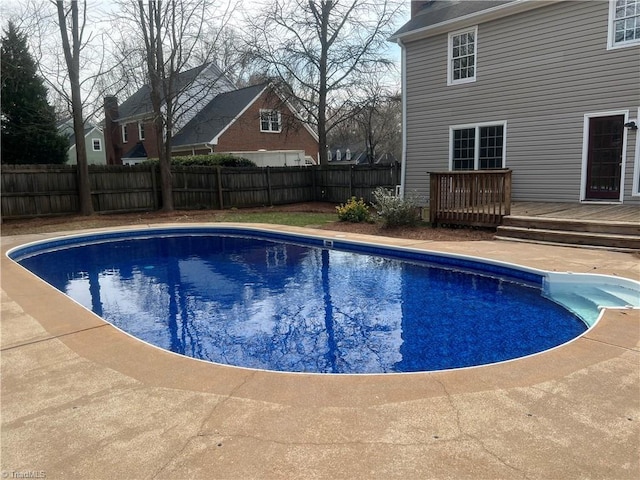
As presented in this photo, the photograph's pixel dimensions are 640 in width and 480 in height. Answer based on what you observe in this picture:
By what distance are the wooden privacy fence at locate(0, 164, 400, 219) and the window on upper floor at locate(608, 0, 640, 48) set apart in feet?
23.4

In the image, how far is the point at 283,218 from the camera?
14.3m

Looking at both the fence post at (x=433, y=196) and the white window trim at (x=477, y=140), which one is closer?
the fence post at (x=433, y=196)

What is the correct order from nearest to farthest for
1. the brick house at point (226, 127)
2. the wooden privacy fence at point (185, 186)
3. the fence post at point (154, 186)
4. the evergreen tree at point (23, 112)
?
the wooden privacy fence at point (185, 186) → the fence post at point (154, 186) → the evergreen tree at point (23, 112) → the brick house at point (226, 127)

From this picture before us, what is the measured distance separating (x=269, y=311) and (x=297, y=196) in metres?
13.0

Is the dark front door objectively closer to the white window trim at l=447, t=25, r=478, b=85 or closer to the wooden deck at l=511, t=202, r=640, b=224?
the wooden deck at l=511, t=202, r=640, b=224

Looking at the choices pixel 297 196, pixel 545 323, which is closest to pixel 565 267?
pixel 545 323

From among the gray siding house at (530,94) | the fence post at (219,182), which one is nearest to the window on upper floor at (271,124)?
the fence post at (219,182)

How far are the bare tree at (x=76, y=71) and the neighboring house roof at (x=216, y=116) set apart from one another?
8166 mm

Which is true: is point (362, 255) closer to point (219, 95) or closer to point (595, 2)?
point (595, 2)

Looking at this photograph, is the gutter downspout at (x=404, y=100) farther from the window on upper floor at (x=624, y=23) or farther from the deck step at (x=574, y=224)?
the window on upper floor at (x=624, y=23)

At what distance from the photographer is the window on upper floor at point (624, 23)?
9.20 m

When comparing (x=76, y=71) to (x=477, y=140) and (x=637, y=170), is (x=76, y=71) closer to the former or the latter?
(x=477, y=140)

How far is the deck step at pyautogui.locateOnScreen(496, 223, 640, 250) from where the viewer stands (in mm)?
7559

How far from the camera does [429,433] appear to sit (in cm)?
244
